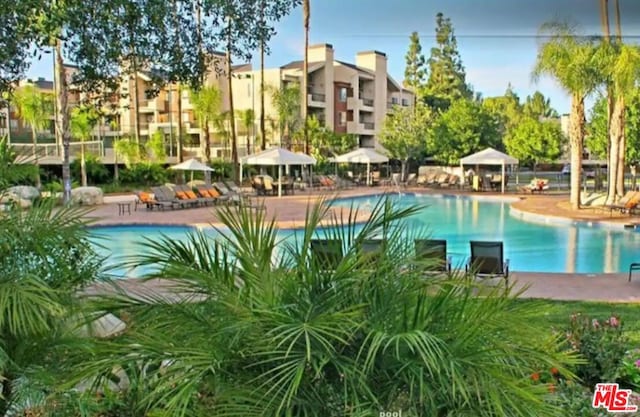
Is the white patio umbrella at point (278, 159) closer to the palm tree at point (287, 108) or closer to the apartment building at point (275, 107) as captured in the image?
the apartment building at point (275, 107)

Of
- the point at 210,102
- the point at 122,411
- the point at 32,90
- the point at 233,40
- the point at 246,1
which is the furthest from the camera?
the point at 210,102

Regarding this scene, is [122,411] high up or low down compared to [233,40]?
down

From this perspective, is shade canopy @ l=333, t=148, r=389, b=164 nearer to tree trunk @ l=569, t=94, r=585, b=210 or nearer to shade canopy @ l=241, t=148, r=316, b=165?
shade canopy @ l=241, t=148, r=316, b=165

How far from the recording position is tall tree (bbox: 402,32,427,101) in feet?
205

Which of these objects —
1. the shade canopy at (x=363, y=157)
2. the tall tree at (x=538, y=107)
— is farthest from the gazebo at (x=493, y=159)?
the tall tree at (x=538, y=107)

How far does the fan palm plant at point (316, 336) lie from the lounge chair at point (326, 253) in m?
0.03

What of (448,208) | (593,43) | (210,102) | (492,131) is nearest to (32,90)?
(210,102)

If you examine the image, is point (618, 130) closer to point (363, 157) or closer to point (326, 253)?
point (363, 157)

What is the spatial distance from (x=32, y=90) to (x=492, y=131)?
27.8 metres

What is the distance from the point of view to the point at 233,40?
6773mm

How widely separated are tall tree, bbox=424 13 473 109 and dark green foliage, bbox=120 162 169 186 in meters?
35.8

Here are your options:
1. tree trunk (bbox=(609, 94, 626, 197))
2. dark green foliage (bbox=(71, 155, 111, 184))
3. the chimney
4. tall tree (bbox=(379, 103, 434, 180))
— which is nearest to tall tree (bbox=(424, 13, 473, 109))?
the chimney

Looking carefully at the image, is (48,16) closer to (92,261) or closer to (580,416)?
(92,261)

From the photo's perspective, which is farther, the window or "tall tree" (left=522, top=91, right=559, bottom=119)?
"tall tree" (left=522, top=91, right=559, bottom=119)
